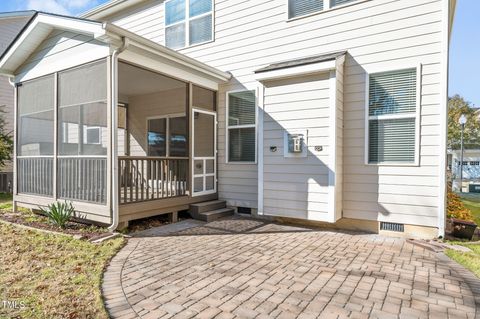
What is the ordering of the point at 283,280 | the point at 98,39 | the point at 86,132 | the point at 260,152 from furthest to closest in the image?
the point at 260,152 < the point at 86,132 < the point at 98,39 < the point at 283,280

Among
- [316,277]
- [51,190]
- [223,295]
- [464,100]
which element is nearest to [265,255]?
[316,277]

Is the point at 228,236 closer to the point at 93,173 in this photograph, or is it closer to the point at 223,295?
the point at 223,295

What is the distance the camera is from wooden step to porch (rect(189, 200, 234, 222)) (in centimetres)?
673

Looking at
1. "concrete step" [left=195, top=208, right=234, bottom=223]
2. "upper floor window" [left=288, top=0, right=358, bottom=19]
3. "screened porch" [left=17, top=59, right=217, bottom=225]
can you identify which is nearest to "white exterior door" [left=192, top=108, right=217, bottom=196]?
"screened porch" [left=17, top=59, right=217, bottom=225]

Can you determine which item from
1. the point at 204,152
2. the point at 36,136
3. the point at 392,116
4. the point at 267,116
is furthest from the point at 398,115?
the point at 36,136

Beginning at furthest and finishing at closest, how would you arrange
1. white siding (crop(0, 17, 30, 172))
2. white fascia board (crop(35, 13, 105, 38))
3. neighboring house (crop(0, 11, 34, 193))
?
white siding (crop(0, 17, 30, 172)) → neighboring house (crop(0, 11, 34, 193)) → white fascia board (crop(35, 13, 105, 38))

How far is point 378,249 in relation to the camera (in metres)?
4.73

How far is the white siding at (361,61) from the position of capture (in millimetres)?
Result: 5316

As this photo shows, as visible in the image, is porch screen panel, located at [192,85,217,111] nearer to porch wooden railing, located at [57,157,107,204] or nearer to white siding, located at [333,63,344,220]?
porch wooden railing, located at [57,157,107,204]

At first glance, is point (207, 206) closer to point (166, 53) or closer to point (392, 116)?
point (166, 53)

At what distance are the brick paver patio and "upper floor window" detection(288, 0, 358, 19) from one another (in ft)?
16.4

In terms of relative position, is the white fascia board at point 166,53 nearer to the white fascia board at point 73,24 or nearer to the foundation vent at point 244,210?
the white fascia board at point 73,24

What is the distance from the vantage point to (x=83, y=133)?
6316 mm

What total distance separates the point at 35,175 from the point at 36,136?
3.09 feet
